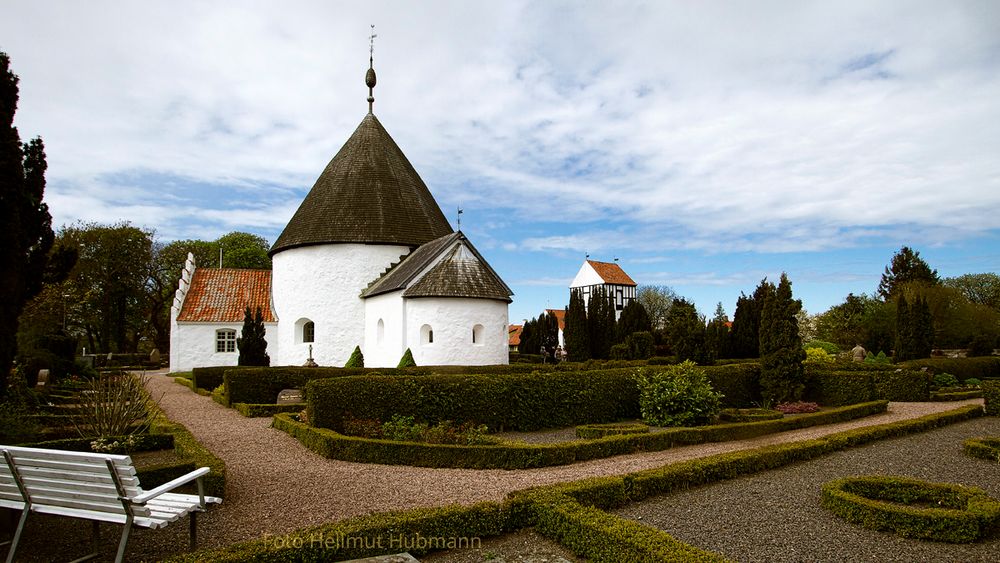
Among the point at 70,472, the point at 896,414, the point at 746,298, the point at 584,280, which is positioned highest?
the point at 584,280

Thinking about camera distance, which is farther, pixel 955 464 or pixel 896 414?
pixel 896 414

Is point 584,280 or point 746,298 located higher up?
point 584,280

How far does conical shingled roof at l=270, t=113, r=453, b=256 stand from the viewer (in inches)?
926

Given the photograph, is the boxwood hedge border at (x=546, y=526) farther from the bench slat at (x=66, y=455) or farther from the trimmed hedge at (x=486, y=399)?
the trimmed hedge at (x=486, y=399)

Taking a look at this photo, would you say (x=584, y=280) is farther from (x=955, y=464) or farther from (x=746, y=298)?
(x=955, y=464)

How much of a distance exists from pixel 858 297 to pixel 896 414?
39.9 m

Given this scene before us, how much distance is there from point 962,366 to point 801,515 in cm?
2266

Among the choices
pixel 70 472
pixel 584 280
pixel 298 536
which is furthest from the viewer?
pixel 584 280

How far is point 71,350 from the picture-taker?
2122 centimetres

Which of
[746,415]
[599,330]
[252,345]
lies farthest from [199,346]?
[746,415]

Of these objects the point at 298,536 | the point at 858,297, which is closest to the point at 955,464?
the point at 298,536

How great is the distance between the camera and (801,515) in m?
5.95

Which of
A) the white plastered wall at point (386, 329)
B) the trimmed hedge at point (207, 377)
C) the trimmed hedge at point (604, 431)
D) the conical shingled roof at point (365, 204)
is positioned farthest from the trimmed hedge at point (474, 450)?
the conical shingled roof at point (365, 204)

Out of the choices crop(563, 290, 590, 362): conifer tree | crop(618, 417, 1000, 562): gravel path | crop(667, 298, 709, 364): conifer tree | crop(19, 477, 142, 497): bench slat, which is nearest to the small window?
crop(563, 290, 590, 362): conifer tree
